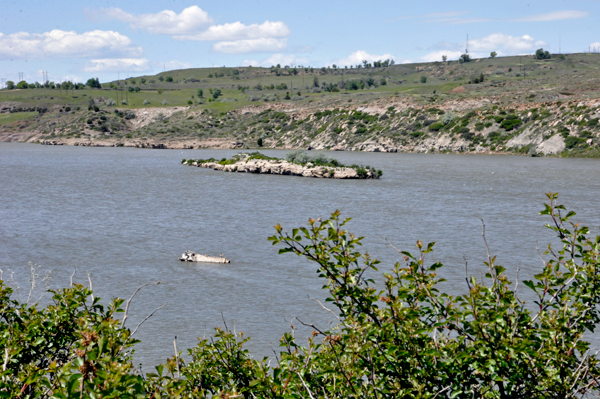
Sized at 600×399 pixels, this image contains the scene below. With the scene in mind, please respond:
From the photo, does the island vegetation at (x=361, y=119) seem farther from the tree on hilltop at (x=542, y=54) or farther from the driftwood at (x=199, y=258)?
the driftwood at (x=199, y=258)

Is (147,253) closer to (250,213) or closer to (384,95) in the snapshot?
(250,213)

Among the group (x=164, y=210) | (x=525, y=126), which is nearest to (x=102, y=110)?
(x=525, y=126)

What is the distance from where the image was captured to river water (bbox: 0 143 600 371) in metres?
14.5

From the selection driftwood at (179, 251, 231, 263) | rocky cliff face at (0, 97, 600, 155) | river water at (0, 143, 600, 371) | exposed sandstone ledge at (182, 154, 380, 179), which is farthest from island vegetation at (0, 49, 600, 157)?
driftwood at (179, 251, 231, 263)

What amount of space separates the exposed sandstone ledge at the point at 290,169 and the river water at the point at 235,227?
5.28 feet

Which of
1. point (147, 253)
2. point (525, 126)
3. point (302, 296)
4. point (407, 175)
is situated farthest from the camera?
point (525, 126)

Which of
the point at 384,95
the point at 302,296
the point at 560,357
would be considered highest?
the point at 384,95

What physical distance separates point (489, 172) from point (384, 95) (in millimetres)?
54764

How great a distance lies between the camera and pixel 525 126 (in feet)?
247

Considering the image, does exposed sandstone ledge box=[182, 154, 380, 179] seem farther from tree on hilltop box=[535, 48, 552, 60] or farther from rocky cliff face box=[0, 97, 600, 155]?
tree on hilltop box=[535, 48, 552, 60]

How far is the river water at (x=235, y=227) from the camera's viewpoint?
47.6ft

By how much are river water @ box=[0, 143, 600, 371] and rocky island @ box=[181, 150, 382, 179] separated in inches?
67.0

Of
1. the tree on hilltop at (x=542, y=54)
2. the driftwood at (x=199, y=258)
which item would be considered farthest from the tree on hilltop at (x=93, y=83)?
the driftwood at (x=199, y=258)

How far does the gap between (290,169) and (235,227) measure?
25.9 meters
